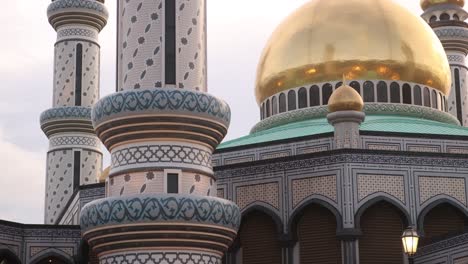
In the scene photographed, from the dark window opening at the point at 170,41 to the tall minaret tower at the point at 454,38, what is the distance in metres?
14.9

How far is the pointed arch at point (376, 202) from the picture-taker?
18.1 m

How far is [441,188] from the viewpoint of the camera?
61.8 ft

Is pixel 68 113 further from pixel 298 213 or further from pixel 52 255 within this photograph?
pixel 298 213

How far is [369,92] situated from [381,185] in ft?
15.2

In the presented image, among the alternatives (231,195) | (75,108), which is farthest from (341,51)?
(75,108)

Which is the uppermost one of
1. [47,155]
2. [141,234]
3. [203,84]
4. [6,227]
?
[47,155]

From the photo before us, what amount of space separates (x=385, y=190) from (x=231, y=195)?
2957mm

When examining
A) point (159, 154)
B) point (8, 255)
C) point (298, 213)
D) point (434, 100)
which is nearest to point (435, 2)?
point (434, 100)

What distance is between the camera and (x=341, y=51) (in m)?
23.0

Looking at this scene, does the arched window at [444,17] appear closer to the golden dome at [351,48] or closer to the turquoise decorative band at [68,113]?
the golden dome at [351,48]

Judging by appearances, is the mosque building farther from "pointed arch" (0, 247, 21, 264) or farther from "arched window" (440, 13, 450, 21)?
"arched window" (440, 13, 450, 21)

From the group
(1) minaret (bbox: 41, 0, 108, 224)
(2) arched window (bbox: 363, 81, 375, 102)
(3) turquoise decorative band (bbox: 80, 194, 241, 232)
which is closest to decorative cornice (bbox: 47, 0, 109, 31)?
(1) minaret (bbox: 41, 0, 108, 224)

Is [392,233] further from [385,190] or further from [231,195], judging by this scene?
[231,195]

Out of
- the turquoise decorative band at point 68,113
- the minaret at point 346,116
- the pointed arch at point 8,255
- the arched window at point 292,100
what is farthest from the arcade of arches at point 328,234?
the turquoise decorative band at point 68,113
